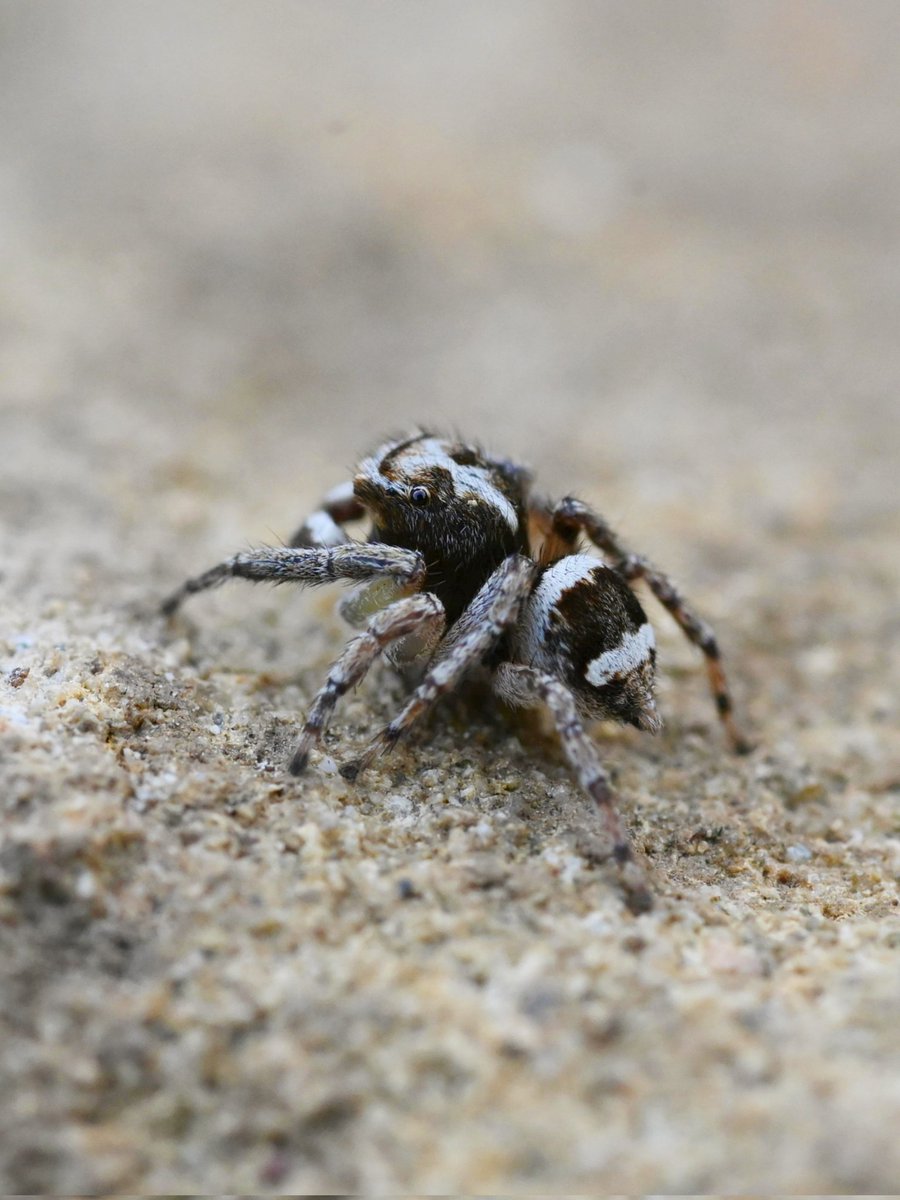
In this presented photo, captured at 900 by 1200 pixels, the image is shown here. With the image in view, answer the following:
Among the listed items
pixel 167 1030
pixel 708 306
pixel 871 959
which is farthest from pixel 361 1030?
pixel 708 306

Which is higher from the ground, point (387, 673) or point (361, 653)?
point (387, 673)

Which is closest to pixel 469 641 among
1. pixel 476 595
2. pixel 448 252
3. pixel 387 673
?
pixel 476 595

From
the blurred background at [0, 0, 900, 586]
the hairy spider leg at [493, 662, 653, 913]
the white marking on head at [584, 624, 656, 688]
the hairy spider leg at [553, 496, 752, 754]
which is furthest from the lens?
the blurred background at [0, 0, 900, 586]

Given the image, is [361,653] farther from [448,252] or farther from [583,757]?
[448,252]

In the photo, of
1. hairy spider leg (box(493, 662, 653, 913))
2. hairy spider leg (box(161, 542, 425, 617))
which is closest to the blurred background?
hairy spider leg (box(161, 542, 425, 617))

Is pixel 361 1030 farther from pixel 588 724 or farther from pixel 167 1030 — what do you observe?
pixel 588 724

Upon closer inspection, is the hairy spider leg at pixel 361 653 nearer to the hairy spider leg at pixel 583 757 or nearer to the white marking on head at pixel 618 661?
the hairy spider leg at pixel 583 757

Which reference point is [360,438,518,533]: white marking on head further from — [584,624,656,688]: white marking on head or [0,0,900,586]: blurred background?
[0,0,900,586]: blurred background
